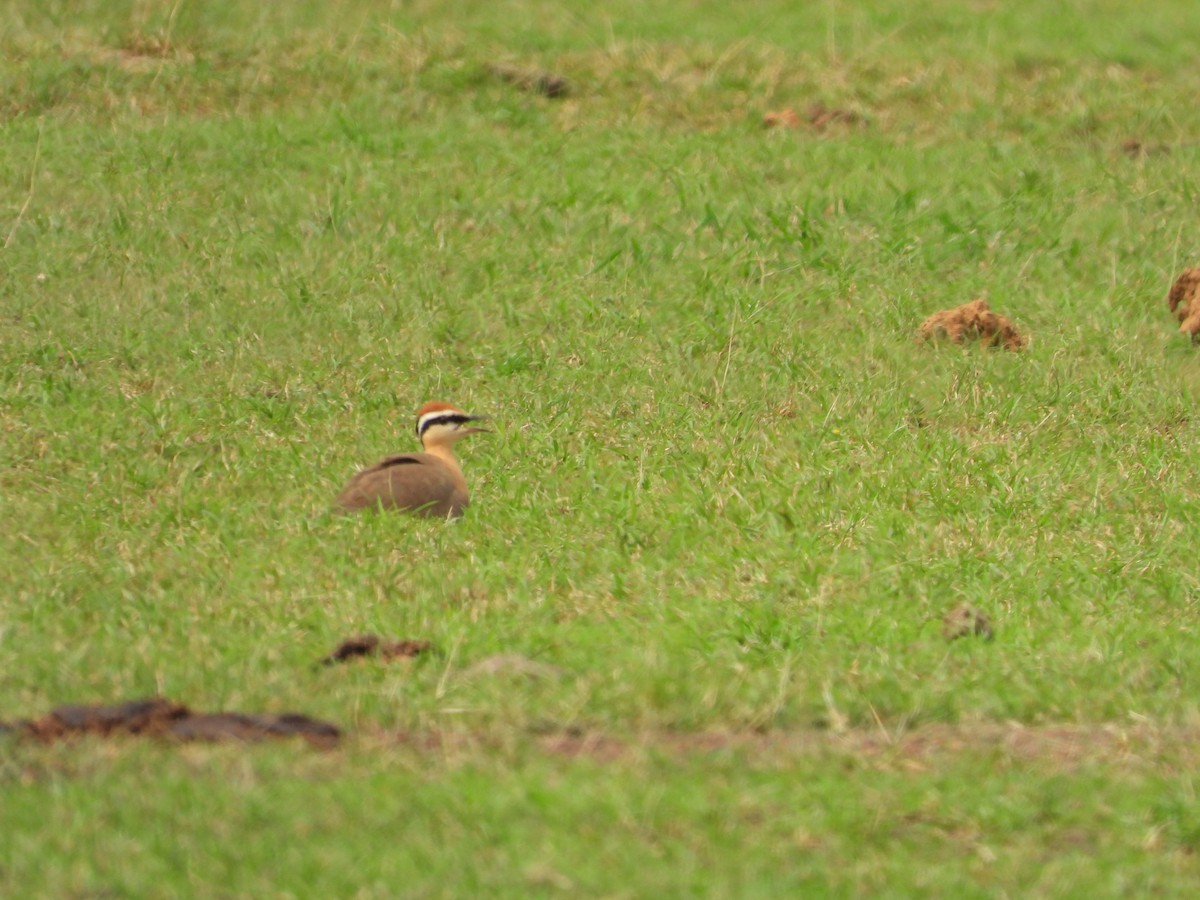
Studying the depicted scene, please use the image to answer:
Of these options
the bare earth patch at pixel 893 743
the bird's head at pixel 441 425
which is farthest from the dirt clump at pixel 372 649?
the bird's head at pixel 441 425

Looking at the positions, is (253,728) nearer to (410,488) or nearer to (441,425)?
(410,488)

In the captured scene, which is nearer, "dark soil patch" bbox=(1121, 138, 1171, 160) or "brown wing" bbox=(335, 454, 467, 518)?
"brown wing" bbox=(335, 454, 467, 518)

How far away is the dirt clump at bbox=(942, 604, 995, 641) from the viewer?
604cm

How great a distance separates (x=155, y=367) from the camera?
8703 mm

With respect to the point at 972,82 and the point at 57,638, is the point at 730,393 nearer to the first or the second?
the point at 57,638

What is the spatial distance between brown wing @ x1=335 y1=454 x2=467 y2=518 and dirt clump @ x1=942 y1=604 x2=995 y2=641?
2.01 meters

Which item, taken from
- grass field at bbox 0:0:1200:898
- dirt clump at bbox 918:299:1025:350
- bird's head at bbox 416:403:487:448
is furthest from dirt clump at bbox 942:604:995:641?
dirt clump at bbox 918:299:1025:350

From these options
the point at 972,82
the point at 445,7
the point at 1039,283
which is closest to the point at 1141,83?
the point at 972,82

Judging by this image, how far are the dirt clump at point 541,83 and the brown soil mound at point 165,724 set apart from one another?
837 cm

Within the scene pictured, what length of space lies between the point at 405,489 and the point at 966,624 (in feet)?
7.22

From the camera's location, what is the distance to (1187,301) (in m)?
9.67

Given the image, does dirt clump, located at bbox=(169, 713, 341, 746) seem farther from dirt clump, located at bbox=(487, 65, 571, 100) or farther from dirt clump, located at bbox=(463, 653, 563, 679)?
dirt clump, located at bbox=(487, 65, 571, 100)

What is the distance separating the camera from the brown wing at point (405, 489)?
691 cm

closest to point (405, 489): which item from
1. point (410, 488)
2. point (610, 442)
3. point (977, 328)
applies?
point (410, 488)
